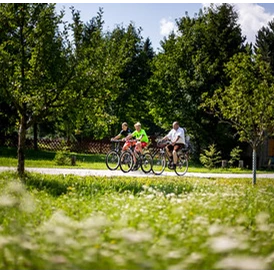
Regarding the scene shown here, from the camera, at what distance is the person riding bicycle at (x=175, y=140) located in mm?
15477

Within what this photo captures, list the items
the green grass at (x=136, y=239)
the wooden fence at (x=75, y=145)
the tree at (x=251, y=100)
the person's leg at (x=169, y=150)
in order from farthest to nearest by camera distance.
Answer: the wooden fence at (x=75, y=145) → the person's leg at (x=169, y=150) → the tree at (x=251, y=100) → the green grass at (x=136, y=239)

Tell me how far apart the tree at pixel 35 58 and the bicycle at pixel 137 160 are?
4.51m

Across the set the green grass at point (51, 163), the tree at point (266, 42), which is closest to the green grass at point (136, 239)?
the green grass at point (51, 163)

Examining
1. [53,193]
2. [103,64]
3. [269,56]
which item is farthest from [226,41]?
[53,193]

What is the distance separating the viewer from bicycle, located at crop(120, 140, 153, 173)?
52.4 feet

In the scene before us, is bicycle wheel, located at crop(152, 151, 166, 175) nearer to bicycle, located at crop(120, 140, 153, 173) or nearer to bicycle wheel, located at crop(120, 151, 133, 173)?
bicycle, located at crop(120, 140, 153, 173)

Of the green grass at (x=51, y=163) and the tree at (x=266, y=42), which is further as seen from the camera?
the tree at (x=266, y=42)

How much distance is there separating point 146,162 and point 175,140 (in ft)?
4.76

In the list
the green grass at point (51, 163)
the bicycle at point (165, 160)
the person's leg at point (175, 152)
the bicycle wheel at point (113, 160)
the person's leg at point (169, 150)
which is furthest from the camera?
the green grass at point (51, 163)

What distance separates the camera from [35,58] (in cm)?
1181

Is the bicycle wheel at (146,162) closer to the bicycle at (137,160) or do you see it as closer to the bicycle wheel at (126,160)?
the bicycle at (137,160)

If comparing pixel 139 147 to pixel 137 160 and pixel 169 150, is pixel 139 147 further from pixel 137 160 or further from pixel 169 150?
pixel 169 150

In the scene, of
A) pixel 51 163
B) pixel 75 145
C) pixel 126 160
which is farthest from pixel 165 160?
pixel 75 145

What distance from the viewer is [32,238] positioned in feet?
14.8
